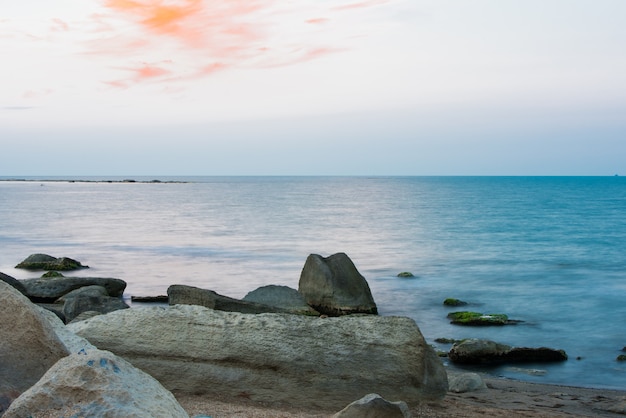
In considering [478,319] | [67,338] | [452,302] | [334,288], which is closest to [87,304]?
[334,288]

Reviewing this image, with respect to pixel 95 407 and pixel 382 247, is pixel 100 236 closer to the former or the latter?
pixel 382 247

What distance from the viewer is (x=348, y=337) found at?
1001cm

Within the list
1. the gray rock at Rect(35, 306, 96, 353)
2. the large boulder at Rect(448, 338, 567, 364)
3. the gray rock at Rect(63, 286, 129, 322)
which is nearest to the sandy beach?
the large boulder at Rect(448, 338, 567, 364)

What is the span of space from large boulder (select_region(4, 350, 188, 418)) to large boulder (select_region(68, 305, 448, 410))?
4.04 meters

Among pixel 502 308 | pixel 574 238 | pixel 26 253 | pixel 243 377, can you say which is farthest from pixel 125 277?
pixel 574 238

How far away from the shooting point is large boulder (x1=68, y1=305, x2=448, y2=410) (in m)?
9.72

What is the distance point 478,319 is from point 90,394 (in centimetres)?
1778

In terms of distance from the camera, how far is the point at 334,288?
20.3 m

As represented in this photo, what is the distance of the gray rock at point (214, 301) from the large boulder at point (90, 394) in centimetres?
956

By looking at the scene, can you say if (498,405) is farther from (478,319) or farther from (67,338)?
(478,319)

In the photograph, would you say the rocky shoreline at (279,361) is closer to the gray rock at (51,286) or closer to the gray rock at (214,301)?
the gray rock at (214,301)

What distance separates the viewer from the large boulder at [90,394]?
543 cm

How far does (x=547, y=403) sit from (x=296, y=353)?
221 inches

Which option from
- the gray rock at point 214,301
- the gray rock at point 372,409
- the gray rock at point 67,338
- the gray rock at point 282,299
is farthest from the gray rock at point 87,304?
the gray rock at point 372,409
